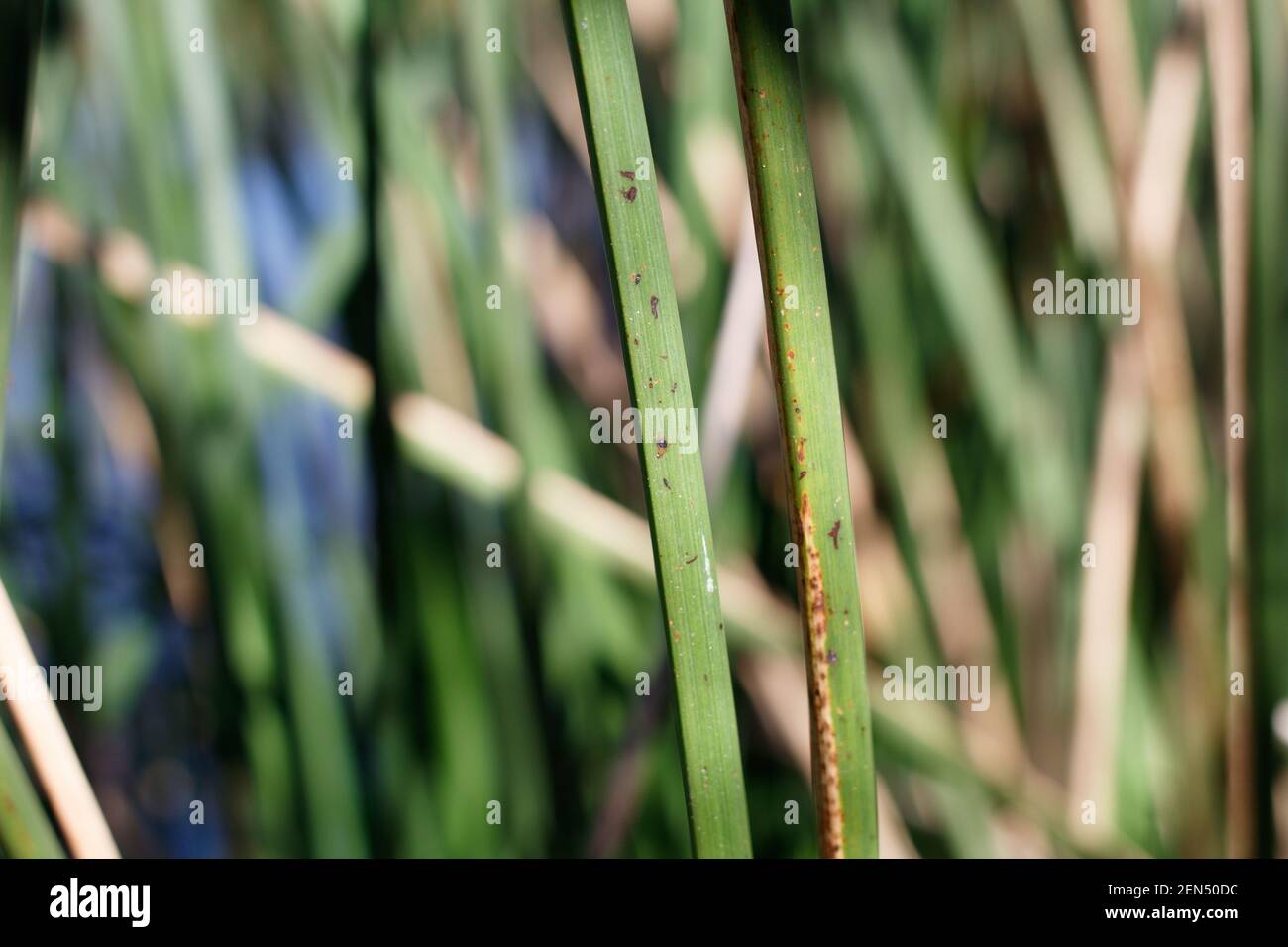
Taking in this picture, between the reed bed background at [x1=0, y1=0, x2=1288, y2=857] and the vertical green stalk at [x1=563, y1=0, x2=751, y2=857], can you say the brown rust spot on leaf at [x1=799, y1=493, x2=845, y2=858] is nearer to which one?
the vertical green stalk at [x1=563, y1=0, x2=751, y2=857]

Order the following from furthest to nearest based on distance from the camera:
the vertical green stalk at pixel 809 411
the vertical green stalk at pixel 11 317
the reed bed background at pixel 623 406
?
1. the reed bed background at pixel 623 406
2. the vertical green stalk at pixel 11 317
3. the vertical green stalk at pixel 809 411

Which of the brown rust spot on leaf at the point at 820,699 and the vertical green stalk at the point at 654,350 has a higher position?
the vertical green stalk at the point at 654,350

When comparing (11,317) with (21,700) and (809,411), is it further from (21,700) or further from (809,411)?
(809,411)

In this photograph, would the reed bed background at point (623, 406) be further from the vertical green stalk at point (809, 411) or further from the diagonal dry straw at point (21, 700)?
the vertical green stalk at point (809, 411)

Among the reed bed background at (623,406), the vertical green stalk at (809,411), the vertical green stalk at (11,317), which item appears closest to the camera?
the vertical green stalk at (809,411)

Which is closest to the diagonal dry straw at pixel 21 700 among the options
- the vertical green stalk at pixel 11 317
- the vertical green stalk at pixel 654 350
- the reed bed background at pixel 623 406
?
the vertical green stalk at pixel 11 317

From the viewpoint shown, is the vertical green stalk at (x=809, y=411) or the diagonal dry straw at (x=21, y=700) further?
the diagonal dry straw at (x=21, y=700)
